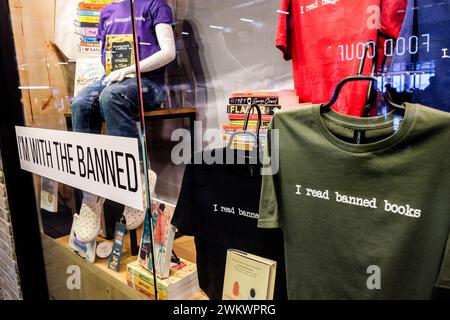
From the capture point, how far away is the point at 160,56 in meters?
1.48

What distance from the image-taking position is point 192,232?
126 centimetres

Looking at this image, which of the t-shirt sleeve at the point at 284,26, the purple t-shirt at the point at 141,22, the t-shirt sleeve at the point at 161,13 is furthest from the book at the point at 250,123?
the t-shirt sleeve at the point at 161,13

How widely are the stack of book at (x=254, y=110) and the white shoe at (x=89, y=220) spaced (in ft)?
2.37

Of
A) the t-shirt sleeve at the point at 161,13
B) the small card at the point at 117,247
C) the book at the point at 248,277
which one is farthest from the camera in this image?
the small card at the point at 117,247

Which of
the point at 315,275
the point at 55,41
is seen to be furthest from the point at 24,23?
the point at 315,275

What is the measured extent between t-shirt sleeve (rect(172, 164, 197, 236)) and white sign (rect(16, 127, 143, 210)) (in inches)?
5.5

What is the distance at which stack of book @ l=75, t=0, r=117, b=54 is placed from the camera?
1456 mm

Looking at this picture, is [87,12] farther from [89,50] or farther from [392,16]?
[392,16]

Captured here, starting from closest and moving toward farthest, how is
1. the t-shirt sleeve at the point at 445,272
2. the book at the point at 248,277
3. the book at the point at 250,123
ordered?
the t-shirt sleeve at the point at 445,272 → the book at the point at 248,277 → the book at the point at 250,123

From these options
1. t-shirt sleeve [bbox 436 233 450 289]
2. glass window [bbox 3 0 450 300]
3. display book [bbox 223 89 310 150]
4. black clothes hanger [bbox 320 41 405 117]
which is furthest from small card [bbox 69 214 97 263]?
t-shirt sleeve [bbox 436 233 450 289]

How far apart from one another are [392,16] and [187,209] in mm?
864

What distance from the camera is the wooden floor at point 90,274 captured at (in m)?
1.41

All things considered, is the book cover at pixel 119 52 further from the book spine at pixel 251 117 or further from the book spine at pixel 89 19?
the book spine at pixel 251 117
